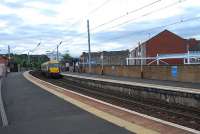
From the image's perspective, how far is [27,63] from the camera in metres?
151

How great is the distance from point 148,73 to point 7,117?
29.8m

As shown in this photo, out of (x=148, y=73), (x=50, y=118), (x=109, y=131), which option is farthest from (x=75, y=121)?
(x=148, y=73)

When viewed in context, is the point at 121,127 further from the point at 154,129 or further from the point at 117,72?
the point at 117,72

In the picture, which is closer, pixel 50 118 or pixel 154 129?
pixel 154 129

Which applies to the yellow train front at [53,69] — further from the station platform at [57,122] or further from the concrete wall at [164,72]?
A: the station platform at [57,122]

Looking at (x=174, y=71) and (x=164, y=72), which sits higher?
(x=174, y=71)

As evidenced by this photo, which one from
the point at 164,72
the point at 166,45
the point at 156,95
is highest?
the point at 166,45

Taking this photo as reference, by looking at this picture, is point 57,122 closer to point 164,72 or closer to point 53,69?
point 164,72

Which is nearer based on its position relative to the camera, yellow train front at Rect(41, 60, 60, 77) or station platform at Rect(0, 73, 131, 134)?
station platform at Rect(0, 73, 131, 134)

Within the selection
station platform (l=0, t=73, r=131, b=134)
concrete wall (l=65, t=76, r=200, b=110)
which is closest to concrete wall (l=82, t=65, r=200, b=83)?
concrete wall (l=65, t=76, r=200, b=110)

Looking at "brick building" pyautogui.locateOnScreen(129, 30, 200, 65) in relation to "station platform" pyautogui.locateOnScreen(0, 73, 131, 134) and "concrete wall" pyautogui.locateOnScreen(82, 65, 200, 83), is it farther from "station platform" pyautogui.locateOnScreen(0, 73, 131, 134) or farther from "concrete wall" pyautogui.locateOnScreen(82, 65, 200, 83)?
"station platform" pyautogui.locateOnScreen(0, 73, 131, 134)

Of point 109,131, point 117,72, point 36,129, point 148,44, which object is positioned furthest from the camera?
point 148,44

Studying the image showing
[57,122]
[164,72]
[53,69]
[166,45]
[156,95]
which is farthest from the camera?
[166,45]

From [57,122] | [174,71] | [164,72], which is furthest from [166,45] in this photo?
[57,122]
